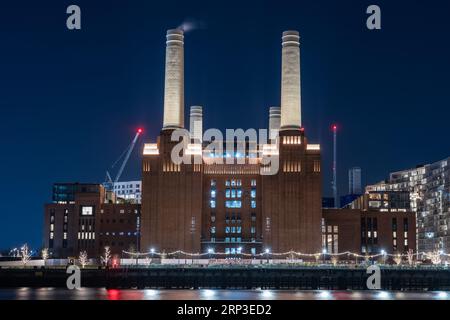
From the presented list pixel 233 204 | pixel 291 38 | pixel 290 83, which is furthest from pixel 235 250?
pixel 291 38

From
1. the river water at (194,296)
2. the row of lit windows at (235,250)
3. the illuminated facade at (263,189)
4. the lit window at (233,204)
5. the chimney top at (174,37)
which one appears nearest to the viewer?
the river water at (194,296)

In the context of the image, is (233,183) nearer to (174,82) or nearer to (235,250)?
(235,250)

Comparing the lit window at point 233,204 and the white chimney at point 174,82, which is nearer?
the white chimney at point 174,82

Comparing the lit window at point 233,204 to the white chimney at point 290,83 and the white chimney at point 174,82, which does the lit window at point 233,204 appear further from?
the white chimney at point 174,82

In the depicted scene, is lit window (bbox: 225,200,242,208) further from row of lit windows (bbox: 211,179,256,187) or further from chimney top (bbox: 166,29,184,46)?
chimney top (bbox: 166,29,184,46)

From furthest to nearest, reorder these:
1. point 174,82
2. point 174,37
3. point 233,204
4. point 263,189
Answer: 1. point 233,204
2. point 174,37
3. point 174,82
4. point 263,189

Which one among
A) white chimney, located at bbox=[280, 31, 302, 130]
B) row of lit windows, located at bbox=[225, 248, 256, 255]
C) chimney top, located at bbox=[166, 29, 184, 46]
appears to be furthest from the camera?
chimney top, located at bbox=[166, 29, 184, 46]

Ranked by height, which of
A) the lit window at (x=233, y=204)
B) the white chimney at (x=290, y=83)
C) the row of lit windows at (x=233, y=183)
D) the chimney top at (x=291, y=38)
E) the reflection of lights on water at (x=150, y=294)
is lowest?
the reflection of lights on water at (x=150, y=294)

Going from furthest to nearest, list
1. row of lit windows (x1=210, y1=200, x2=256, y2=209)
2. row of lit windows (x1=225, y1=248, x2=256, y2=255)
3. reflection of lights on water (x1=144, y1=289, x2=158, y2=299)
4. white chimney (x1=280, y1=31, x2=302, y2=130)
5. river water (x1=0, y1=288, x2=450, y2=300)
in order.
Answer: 1. row of lit windows (x1=210, y1=200, x2=256, y2=209)
2. row of lit windows (x1=225, y1=248, x2=256, y2=255)
3. white chimney (x1=280, y1=31, x2=302, y2=130)
4. reflection of lights on water (x1=144, y1=289, x2=158, y2=299)
5. river water (x1=0, y1=288, x2=450, y2=300)

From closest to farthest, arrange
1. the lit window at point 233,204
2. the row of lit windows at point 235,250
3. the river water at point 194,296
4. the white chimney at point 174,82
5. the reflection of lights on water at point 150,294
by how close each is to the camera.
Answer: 1. the river water at point 194,296
2. the reflection of lights on water at point 150,294
3. the white chimney at point 174,82
4. the row of lit windows at point 235,250
5. the lit window at point 233,204

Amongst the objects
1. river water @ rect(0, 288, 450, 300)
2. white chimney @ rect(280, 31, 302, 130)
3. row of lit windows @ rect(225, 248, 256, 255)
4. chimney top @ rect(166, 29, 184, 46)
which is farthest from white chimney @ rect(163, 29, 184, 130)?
river water @ rect(0, 288, 450, 300)

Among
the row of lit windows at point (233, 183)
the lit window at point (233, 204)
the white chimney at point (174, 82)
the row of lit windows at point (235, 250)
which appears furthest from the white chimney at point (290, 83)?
the row of lit windows at point (235, 250)

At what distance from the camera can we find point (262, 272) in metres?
161
